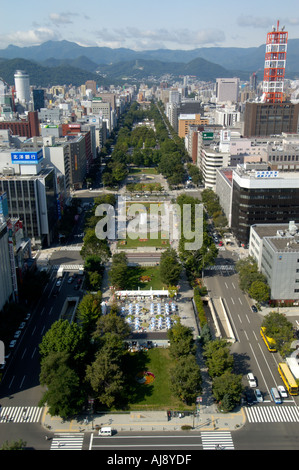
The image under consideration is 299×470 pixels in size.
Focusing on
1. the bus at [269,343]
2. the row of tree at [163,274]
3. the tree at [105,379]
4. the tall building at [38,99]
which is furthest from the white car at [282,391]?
the tall building at [38,99]

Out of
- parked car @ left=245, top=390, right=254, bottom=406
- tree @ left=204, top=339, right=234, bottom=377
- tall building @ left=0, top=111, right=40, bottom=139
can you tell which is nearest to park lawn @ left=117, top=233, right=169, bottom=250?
tree @ left=204, top=339, right=234, bottom=377

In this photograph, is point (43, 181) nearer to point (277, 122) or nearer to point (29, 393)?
point (29, 393)

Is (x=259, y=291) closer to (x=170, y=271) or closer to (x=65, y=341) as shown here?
(x=170, y=271)

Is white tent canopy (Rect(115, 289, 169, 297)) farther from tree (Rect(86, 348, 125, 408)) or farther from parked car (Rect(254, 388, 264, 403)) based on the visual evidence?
parked car (Rect(254, 388, 264, 403))

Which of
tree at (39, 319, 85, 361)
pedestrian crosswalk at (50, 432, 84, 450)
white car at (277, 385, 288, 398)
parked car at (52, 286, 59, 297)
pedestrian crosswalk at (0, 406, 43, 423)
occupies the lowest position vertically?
parked car at (52, 286, 59, 297)

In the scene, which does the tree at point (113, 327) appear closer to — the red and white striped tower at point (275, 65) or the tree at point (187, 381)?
the tree at point (187, 381)
